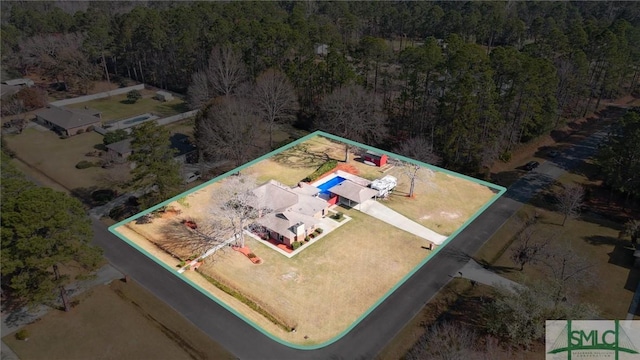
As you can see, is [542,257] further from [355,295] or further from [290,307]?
[290,307]

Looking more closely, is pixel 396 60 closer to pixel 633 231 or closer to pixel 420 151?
pixel 420 151

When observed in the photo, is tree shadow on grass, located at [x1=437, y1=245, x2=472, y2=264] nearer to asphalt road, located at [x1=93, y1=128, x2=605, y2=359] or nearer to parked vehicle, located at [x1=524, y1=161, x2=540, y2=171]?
asphalt road, located at [x1=93, y1=128, x2=605, y2=359]

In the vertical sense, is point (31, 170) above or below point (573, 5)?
below

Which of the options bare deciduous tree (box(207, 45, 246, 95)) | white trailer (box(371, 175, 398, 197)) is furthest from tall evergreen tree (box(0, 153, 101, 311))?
bare deciduous tree (box(207, 45, 246, 95))

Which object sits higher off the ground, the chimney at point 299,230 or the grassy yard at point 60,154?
the chimney at point 299,230

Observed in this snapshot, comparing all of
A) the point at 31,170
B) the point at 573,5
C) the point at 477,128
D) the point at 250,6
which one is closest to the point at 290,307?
the point at 477,128

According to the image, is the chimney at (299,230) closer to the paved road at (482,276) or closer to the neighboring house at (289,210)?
the neighboring house at (289,210)

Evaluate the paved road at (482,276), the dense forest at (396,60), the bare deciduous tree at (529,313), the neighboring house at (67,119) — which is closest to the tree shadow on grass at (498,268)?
the paved road at (482,276)
